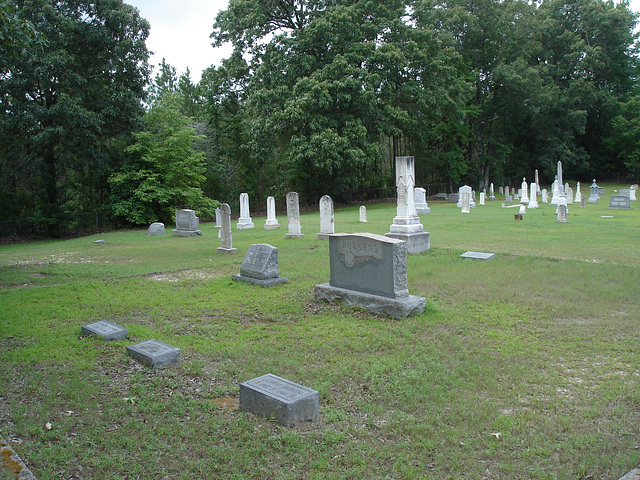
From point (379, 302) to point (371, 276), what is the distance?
433 mm

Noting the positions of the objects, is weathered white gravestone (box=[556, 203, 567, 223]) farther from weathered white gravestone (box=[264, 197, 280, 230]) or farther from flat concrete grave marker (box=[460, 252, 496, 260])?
weathered white gravestone (box=[264, 197, 280, 230])

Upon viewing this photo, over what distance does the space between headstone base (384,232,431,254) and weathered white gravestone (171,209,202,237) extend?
974 cm

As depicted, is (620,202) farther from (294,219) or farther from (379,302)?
(379,302)

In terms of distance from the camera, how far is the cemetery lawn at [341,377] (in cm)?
344

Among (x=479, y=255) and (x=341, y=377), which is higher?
(x=479, y=255)

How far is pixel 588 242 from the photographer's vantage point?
529 inches

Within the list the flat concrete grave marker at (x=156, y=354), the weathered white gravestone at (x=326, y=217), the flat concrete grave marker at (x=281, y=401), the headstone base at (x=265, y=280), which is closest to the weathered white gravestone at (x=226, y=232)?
the weathered white gravestone at (x=326, y=217)

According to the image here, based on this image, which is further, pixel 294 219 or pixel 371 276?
pixel 294 219

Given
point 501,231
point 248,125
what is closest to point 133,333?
point 501,231

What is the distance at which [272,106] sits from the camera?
29.1m

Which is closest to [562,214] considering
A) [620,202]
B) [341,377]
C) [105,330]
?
[620,202]

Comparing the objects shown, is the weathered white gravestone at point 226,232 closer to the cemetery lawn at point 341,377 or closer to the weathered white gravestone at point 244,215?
the cemetery lawn at point 341,377

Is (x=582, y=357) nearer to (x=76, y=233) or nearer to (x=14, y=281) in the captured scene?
(x=14, y=281)

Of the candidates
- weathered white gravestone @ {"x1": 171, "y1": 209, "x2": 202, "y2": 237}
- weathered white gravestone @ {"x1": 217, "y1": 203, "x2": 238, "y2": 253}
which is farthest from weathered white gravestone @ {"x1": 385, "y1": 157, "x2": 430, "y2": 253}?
weathered white gravestone @ {"x1": 171, "y1": 209, "x2": 202, "y2": 237}
